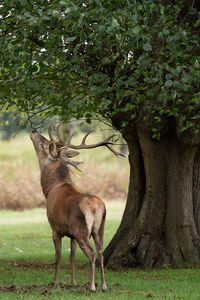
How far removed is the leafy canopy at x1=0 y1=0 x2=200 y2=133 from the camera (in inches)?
297

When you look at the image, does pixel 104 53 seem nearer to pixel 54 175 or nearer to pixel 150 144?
pixel 54 175

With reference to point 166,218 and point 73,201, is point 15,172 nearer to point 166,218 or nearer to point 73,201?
point 166,218

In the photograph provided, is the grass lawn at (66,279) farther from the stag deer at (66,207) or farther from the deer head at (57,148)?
the deer head at (57,148)

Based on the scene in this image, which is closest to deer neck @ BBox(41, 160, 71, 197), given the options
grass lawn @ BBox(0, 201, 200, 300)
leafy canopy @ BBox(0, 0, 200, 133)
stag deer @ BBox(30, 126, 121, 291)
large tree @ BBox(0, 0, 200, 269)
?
stag deer @ BBox(30, 126, 121, 291)

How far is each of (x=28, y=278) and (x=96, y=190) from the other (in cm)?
2233

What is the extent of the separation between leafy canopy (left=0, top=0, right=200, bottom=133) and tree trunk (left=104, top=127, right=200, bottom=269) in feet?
2.55

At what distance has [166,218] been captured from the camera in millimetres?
11281

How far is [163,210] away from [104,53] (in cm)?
387

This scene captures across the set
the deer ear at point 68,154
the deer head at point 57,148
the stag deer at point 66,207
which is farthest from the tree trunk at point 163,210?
the stag deer at point 66,207

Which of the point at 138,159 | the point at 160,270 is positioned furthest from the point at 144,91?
the point at 160,270

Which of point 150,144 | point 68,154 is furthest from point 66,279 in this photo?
point 150,144

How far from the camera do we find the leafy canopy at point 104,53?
7539 millimetres

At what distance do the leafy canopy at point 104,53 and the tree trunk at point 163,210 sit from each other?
0.78 m

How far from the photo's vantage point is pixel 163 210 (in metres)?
11.4
